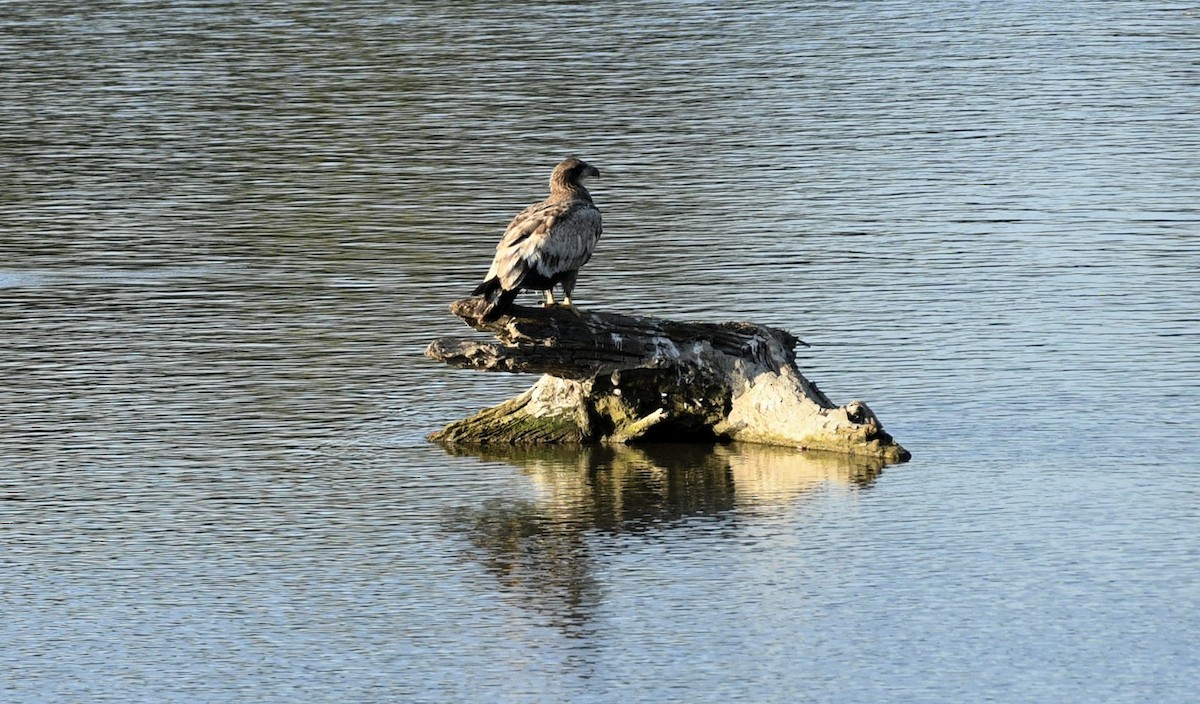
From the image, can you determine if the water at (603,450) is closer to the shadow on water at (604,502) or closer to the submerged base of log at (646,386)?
→ the shadow on water at (604,502)

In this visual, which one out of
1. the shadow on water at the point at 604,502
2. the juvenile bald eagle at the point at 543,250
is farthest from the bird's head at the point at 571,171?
the shadow on water at the point at 604,502

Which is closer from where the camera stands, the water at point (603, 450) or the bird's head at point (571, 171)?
the water at point (603, 450)

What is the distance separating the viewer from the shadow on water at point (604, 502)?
14.0 metres

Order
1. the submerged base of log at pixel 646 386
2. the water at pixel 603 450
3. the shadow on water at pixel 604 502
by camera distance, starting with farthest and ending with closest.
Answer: the submerged base of log at pixel 646 386 < the shadow on water at pixel 604 502 < the water at pixel 603 450

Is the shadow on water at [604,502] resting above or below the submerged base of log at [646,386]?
below

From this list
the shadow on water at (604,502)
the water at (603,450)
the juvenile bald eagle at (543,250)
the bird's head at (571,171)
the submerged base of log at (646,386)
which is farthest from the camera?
the bird's head at (571,171)

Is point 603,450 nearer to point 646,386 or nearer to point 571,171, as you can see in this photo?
point 646,386

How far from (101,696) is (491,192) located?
661 inches

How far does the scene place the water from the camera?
504 inches

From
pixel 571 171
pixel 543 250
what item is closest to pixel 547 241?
pixel 543 250

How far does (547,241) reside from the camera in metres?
16.5

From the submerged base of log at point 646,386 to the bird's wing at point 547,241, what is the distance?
0.33 meters

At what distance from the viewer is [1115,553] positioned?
14.3m

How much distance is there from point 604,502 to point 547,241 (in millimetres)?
1892
